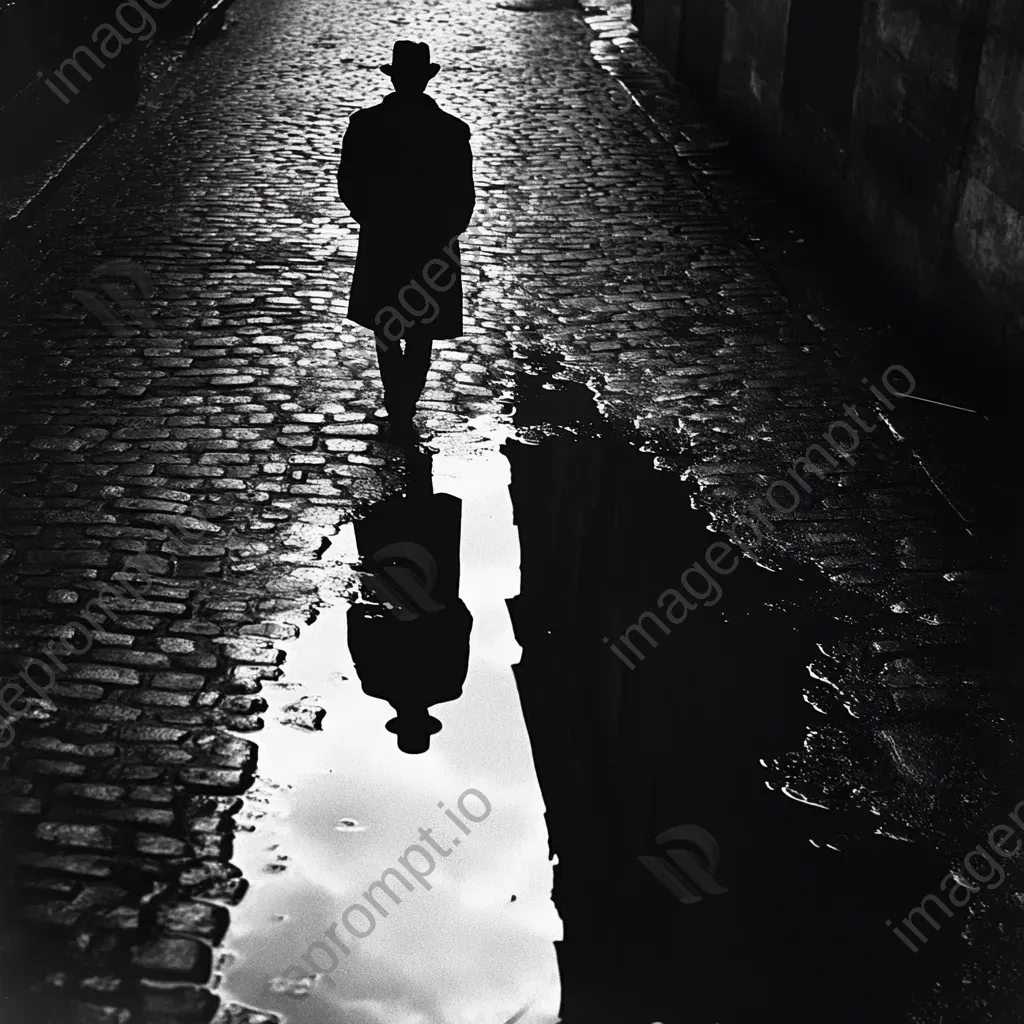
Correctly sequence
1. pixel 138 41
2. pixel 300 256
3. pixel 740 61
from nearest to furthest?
pixel 300 256 → pixel 740 61 → pixel 138 41

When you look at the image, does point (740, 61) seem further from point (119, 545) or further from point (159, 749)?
point (159, 749)

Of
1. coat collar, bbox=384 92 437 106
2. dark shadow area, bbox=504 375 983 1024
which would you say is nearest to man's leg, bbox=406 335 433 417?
dark shadow area, bbox=504 375 983 1024

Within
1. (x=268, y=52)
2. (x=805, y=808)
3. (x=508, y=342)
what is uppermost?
(x=805, y=808)

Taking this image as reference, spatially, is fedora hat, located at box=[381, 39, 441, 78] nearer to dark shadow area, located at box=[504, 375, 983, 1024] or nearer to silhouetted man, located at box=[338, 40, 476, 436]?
silhouetted man, located at box=[338, 40, 476, 436]

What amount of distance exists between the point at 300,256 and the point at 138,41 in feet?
20.3

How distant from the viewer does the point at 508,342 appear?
871 cm

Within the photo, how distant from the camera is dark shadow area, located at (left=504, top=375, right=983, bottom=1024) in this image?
4.02 metres

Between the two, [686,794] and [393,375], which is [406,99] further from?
[686,794]

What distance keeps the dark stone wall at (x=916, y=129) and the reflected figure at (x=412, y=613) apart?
3522 millimetres

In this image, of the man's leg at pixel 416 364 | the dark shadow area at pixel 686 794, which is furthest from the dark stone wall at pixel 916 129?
the man's leg at pixel 416 364

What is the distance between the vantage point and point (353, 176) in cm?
724

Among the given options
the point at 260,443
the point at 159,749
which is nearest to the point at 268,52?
the point at 260,443

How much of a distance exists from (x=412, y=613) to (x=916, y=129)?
17.6 feet

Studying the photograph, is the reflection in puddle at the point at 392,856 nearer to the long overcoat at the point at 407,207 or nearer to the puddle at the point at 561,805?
the puddle at the point at 561,805
